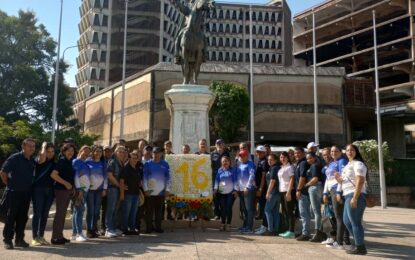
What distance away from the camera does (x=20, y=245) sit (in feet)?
23.4

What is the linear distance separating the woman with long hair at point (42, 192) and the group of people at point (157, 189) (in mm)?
17

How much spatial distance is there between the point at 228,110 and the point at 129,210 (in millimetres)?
32567

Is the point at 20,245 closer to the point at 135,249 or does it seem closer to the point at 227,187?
the point at 135,249

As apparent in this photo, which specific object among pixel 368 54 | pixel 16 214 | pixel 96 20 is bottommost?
pixel 16 214

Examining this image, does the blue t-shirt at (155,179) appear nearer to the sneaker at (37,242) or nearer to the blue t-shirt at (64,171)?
the blue t-shirt at (64,171)

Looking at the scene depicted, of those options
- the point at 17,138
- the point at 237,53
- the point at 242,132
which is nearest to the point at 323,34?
the point at 237,53

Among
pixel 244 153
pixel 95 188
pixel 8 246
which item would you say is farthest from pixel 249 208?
pixel 8 246

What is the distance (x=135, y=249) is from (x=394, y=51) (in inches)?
2223

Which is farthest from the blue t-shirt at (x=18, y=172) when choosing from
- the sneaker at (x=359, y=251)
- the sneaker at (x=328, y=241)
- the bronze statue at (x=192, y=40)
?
the bronze statue at (x=192, y=40)

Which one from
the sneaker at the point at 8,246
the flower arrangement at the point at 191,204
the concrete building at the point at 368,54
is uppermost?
the concrete building at the point at 368,54

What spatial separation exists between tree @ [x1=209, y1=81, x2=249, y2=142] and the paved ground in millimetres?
32117

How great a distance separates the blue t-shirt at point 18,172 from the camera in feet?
23.4

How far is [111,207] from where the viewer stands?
28.2 feet

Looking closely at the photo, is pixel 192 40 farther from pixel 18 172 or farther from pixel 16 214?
pixel 16 214
